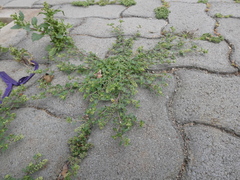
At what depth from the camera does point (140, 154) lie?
3.87 feet

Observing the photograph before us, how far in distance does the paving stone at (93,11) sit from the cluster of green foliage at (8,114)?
5.32ft

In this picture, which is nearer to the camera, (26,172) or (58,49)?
(26,172)

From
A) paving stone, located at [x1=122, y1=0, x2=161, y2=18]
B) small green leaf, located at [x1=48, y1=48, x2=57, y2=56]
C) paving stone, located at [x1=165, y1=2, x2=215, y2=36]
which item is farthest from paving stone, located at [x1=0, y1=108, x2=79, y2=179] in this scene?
paving stone, located at [x1=122, y1=0, x2=161, y2=18]

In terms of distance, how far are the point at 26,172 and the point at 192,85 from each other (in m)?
1.33

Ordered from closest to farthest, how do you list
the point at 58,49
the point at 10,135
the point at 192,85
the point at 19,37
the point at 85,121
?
1. the point at 10,135
2. the point at 85,121
3. the point at 192,85
4. the point at 58,49
5. the point at 19,37

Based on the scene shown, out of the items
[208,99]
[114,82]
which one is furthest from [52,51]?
[208,99]

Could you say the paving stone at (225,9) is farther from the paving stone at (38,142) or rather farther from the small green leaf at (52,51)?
the paving stone at (38,142)

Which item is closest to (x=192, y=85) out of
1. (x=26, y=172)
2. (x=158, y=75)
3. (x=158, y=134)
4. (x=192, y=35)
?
(x=158, y=75)

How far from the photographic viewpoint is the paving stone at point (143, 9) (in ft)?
8.79

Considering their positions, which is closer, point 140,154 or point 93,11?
point 140,154

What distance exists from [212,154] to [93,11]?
8.24ft

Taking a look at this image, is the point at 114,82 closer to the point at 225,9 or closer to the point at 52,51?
the point at 52,51

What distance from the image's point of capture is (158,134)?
4.16ft

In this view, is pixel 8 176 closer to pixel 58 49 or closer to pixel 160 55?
pixel 58 49
